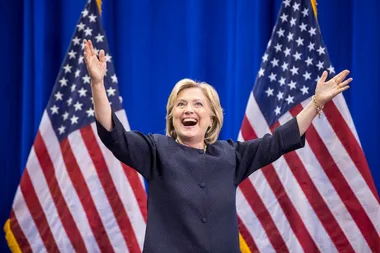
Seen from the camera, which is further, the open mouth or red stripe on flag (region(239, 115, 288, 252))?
red stripe on flag (region(239, 115, 288, 252))

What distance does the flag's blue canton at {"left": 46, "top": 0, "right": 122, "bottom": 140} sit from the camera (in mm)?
2934

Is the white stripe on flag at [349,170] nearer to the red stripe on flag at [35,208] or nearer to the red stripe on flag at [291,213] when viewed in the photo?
the red stripe on flag at [291,213]

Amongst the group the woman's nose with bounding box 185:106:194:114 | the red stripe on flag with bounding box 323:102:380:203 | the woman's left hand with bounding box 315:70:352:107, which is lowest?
the red stripe on flag with bounding box 323:102:380:203

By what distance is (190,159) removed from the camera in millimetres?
1821

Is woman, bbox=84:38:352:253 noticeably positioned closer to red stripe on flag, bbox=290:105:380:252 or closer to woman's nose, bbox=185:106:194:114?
woman's nose, bbox=185:106:194:114

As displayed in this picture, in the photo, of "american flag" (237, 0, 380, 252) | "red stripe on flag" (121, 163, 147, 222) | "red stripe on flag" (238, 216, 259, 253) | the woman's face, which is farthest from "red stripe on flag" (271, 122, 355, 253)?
the woman's face

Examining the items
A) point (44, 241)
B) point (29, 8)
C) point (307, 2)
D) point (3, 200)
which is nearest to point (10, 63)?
point (29, 8)

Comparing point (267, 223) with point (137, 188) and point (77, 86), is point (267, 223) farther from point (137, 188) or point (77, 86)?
point (77, 86)

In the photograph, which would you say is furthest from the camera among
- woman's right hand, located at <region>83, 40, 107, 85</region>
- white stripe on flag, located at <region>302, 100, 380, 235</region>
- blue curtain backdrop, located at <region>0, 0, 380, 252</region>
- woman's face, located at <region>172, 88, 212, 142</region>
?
blue curtain backdrop, located at <region>0, 0, 380, 252</region>

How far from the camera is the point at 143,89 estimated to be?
10.7 ft

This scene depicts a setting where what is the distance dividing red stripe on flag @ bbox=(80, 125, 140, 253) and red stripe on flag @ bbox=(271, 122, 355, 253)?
36.5 inches

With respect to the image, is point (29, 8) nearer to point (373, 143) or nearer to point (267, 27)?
point (267, 27)

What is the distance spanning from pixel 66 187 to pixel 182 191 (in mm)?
1346

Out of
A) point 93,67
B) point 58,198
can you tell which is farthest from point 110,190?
point 93,67
